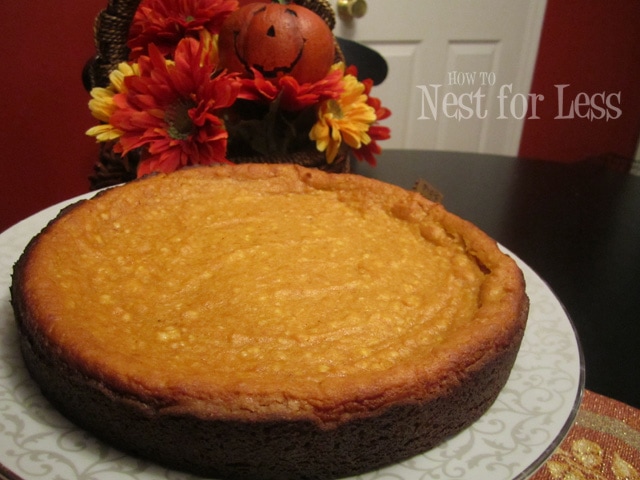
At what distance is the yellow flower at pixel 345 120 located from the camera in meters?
1.90

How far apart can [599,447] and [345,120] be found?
1.19 meters

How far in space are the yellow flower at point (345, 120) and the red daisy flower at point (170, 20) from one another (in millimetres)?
473

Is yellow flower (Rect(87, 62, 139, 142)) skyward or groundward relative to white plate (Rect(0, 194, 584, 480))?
skyward

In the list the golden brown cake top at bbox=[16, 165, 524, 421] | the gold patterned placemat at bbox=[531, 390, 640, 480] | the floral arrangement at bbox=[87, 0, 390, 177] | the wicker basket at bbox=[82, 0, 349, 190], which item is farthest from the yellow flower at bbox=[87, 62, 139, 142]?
the gold patterned placemat at bbox=[531, 390, 640, 480]

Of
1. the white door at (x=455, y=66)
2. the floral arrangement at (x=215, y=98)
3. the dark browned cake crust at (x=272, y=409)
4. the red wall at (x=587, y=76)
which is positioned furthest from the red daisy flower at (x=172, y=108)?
the red wall at (x=587, y=76)

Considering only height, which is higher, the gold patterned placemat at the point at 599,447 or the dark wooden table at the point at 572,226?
the dark wooden table at the point at 572,226

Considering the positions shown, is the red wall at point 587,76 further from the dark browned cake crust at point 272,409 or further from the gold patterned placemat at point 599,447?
the dark browned cake crust at point 272,409

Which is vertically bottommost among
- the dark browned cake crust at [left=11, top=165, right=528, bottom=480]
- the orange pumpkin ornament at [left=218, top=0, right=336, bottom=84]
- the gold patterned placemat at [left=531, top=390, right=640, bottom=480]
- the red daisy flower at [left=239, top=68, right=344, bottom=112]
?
the gold patterned placemat at [left=531, top=390, right=640, bottom=480]

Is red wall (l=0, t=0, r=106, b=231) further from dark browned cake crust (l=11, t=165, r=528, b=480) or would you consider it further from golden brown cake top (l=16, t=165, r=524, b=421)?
dark browned cake crust (l=11, t=165, r=528, b=480)

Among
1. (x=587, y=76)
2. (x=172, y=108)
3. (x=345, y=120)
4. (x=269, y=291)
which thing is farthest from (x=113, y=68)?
(x=587, y=76)

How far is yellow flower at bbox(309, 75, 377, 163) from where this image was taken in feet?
6.25

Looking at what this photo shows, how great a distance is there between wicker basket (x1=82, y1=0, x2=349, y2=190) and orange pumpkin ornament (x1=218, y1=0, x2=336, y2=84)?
0.84ft

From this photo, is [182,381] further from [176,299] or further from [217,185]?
[217,185]

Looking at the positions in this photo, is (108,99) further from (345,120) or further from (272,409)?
(272,409)
